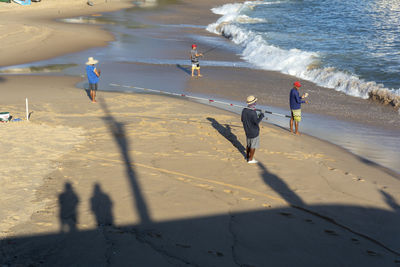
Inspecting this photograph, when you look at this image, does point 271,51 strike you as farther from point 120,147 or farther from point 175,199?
point 175,199

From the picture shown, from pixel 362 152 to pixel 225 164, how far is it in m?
3.59

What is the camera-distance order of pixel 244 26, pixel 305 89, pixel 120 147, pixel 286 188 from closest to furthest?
pixel 286 188, pixel 120 147, pixel 305 89, pixel 244 26

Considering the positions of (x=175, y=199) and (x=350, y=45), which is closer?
(x=175, y=199)

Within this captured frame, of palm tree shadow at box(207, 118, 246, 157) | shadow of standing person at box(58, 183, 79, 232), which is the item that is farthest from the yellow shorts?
shadow of standing person at box(58, 183, 79, 232)

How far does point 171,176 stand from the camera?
7844 mm

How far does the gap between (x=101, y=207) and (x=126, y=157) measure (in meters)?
2.29

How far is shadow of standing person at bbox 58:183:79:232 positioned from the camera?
5885 millimetres

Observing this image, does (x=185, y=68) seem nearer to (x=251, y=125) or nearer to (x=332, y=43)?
(x=332, y=43)

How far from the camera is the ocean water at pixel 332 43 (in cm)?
1772

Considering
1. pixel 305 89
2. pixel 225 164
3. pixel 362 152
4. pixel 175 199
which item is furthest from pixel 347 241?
pixel 305 89

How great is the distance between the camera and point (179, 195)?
705cm

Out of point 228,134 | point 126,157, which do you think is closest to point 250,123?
point 228,134

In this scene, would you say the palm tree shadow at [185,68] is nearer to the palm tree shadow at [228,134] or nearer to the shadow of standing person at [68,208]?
the palm tree shadow at [228,134]

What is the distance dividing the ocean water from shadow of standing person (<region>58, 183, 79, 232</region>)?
11.9 meters
